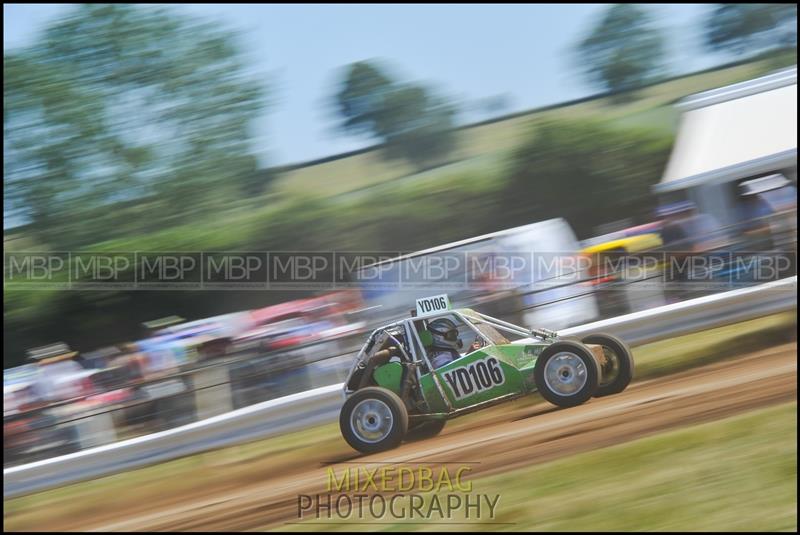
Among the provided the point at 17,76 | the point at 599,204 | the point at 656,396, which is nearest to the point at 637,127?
the point at 599,204

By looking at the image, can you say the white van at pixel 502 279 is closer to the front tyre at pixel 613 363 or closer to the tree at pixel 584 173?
the front tyre at pixel 613 363

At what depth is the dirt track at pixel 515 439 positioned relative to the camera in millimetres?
5512

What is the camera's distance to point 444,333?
5664 millimetres

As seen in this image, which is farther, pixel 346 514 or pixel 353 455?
pixel 353 455

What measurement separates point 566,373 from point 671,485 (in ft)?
3.16

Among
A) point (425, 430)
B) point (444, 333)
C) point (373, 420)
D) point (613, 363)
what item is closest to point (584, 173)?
point (613, 363)

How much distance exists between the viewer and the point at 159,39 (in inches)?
356

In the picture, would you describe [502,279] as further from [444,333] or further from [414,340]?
[414,340]

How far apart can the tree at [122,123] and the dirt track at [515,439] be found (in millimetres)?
4026

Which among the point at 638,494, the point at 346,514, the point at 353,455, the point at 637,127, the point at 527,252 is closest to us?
the point at 638,494

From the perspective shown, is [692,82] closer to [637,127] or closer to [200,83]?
[637,127]

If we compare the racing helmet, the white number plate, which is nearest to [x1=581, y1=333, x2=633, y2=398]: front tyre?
the racing helmet

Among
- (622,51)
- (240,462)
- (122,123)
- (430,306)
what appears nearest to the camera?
(430,306)

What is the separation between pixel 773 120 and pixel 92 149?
713 cm
